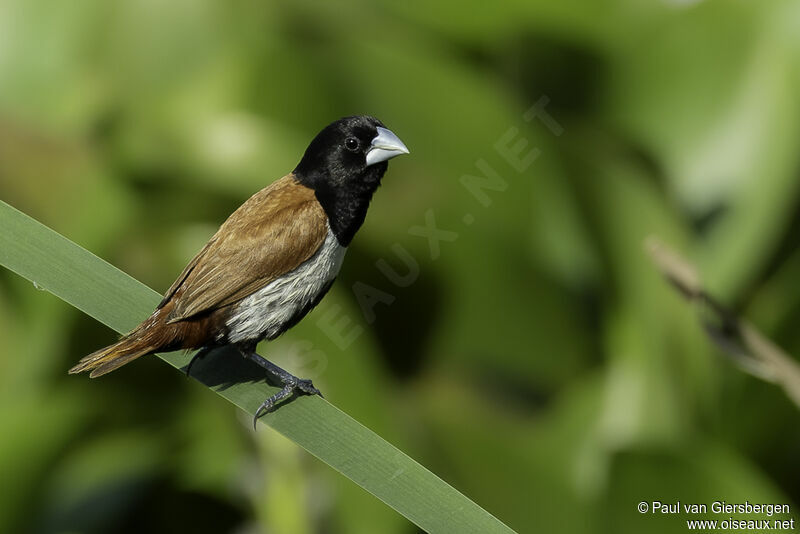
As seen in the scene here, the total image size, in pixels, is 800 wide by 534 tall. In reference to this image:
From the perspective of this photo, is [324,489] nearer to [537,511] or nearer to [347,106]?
[537,511]

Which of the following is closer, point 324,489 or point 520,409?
point 324,489

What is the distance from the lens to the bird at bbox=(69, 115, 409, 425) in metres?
1.57

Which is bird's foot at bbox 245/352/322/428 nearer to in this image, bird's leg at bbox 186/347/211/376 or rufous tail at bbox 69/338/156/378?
bird's leg at bbox 186/347/211/376

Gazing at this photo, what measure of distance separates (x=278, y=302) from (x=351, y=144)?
0.30m

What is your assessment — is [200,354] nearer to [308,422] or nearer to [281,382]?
[281,382]

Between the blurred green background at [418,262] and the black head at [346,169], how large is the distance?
0.66 m

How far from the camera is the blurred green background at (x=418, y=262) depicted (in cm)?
237

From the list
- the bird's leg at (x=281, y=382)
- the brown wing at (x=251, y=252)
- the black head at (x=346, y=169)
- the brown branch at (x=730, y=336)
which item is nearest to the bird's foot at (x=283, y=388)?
the bird's leg at (x=281, y=382)

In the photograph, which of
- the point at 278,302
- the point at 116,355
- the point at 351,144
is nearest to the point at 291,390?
the point at 278,302

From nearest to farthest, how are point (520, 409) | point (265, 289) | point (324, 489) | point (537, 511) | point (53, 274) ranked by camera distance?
point (53, 274)
point (265, 289)
point (324, 489)
point (537, 511)
point (520, 409)

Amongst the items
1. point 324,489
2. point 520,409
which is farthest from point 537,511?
point 324,489

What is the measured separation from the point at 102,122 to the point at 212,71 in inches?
14.3

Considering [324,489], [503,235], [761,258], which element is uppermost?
[761,258]

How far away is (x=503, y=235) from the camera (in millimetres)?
2631
